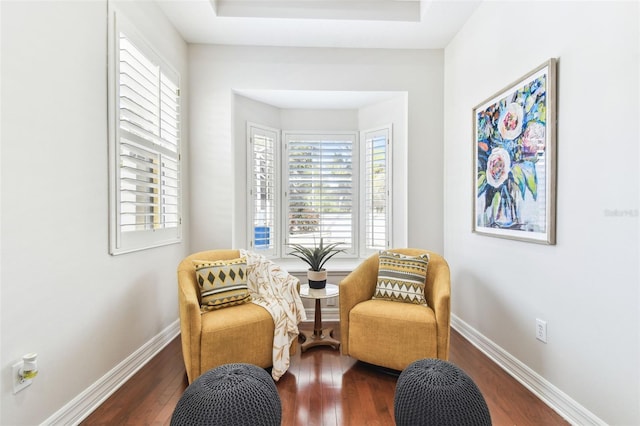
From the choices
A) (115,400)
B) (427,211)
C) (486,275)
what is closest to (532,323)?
(486,275)

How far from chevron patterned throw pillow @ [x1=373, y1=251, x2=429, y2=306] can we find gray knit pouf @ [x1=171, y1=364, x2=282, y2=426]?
1275mm

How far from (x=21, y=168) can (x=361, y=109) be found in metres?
3.16

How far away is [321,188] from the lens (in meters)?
3.69

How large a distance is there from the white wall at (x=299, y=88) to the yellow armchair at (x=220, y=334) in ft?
3.40

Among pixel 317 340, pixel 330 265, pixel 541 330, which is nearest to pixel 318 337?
pixel 317 340

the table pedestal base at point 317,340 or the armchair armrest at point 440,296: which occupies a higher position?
the armchair armrest at point 440,296

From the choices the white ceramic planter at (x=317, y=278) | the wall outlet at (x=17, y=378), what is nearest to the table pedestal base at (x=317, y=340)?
the white ceramic planter at (x=317, y=278)

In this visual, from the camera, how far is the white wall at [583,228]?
141 centimetres

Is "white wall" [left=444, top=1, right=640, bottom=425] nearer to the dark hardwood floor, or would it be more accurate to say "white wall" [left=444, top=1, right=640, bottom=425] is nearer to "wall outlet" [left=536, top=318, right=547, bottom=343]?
"wall outlet" [left=536, top=318, right=547, bottom=343]

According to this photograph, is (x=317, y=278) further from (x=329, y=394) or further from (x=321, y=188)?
(x=321, y=188)

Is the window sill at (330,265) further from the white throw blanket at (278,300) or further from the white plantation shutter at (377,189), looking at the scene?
the white throw blanket at (278,300)

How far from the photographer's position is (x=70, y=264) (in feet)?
5.40

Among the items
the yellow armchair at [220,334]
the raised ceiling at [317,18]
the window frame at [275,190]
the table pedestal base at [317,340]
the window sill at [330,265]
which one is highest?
the raised ceiling at [317,18]

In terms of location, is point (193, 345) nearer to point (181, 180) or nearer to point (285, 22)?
point (181, 180)
